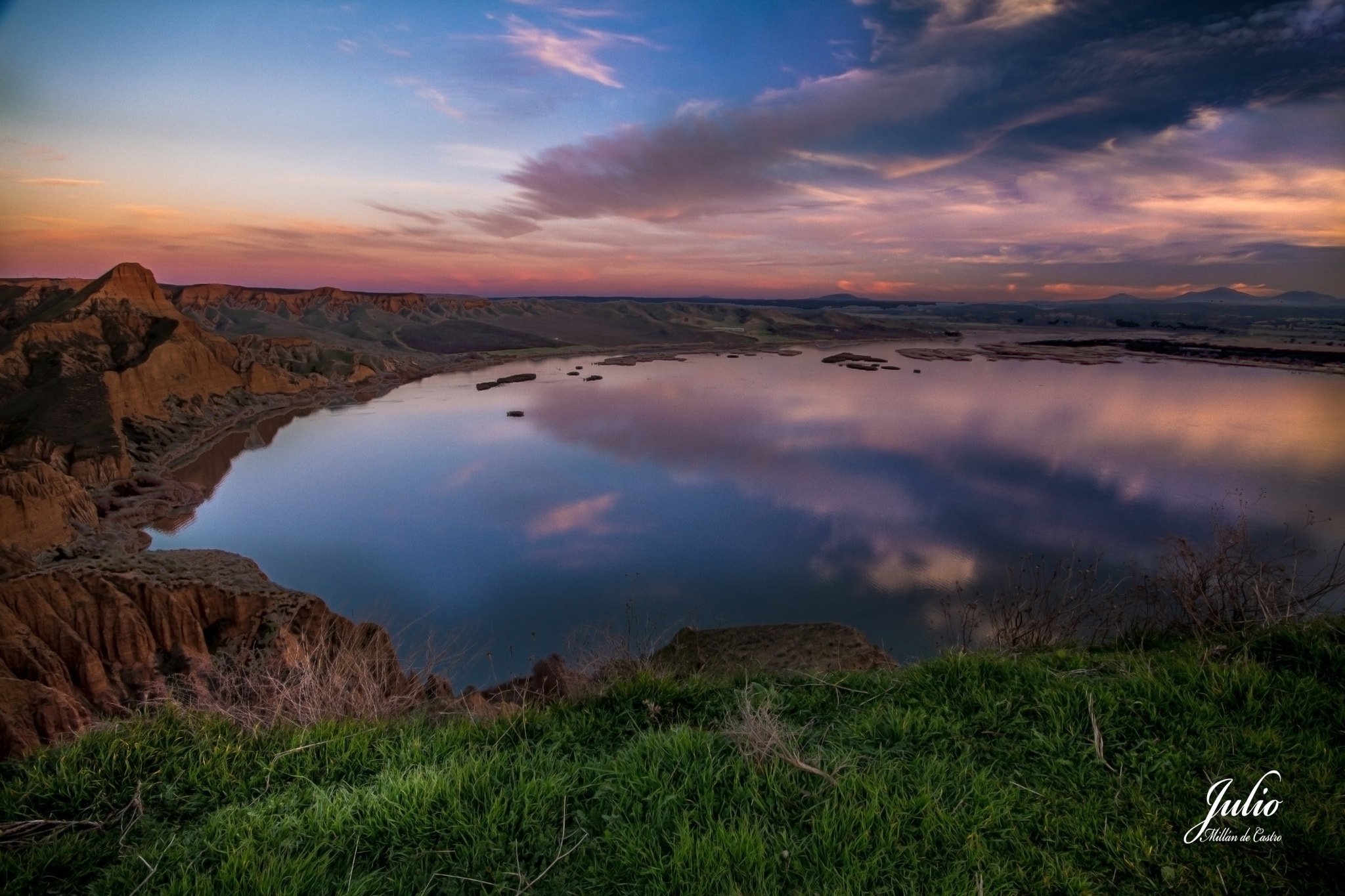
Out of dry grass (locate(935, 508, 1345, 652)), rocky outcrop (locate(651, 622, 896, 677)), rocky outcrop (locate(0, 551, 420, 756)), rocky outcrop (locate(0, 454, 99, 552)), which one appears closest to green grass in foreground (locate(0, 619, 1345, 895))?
dry grass (locate(935, 508, 1345, 652))

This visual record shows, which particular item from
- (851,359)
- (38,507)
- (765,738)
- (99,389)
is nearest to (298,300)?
(99,389)

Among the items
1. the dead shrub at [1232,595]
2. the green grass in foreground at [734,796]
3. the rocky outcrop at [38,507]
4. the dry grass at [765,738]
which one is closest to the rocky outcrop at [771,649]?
the dead shrub at [1232,595]

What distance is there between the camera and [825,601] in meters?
11.1

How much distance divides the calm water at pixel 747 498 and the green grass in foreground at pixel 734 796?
2.51 metres

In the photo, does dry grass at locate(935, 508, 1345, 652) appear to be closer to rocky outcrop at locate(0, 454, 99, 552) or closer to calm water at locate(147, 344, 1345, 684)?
calm water at locate(147, 344, 1345, 684)

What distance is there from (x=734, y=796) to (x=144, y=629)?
377 inches

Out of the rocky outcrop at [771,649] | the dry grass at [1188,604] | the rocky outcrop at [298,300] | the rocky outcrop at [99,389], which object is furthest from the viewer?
the rocky outcrop at [298,300]

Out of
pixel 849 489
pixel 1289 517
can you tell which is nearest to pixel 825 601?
pixel 849 489

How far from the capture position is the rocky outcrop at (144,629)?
6703 millimetres

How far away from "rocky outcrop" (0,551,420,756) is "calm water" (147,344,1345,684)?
6.88 ft

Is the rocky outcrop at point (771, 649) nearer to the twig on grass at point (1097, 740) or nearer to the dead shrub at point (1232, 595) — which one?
the dead shrub at point (1232, 595)

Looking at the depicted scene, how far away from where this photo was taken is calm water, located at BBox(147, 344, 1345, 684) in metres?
11.5

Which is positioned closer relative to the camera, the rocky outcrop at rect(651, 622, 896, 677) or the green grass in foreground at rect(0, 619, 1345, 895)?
the green grass in foreground at rect(0, 619, 1345, 895)

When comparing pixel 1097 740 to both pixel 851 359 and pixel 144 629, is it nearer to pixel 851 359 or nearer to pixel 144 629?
pixel 144 629
